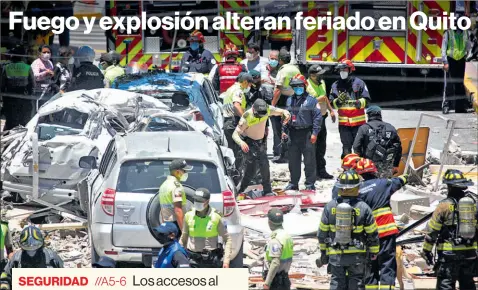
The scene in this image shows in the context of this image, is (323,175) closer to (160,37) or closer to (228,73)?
(228,73)

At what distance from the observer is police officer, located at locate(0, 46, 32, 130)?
769 inches

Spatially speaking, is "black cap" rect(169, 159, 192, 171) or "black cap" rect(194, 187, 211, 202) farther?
"black cap" rect(169, 159, 192, 171)

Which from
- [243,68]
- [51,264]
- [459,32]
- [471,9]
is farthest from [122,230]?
[471,9]

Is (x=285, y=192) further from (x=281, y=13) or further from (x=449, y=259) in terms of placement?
(x=281, y=13)

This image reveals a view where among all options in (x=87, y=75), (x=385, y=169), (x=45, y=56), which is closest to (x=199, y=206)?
(x=385, y=169)

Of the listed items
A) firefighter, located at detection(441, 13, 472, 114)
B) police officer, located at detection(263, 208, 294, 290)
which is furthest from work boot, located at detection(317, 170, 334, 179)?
police officer, located at detection(263, 208, 294, 290)

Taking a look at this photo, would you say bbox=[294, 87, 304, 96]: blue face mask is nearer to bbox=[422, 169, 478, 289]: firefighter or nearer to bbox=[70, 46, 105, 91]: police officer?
bbox=[70, 46, 105, 91]: police officer

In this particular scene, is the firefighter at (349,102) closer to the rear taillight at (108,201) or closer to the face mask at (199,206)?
the rear taillight at (108,201)

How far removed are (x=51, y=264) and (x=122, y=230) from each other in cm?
124

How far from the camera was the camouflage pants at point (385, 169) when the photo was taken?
50.1 ft

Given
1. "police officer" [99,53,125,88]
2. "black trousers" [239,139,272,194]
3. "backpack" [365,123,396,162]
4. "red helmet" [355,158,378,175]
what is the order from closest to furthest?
"red helmet" [355,158,378,175] < "backpack" [365,123,396,162] < "black trousers" [239,139,272,194] < "police officer" [99,53,125,88]

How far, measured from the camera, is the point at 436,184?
650 inches

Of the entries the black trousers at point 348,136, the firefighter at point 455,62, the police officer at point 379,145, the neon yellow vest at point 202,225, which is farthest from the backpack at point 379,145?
the firefighter at point 455,62

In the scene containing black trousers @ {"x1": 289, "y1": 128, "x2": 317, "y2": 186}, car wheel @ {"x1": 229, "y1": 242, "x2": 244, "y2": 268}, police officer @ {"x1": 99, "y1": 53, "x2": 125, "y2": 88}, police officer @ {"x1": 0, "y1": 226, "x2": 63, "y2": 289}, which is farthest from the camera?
police officer @ {"x1": 99, "y1": 53, "x2": 125, "y2": 88}
